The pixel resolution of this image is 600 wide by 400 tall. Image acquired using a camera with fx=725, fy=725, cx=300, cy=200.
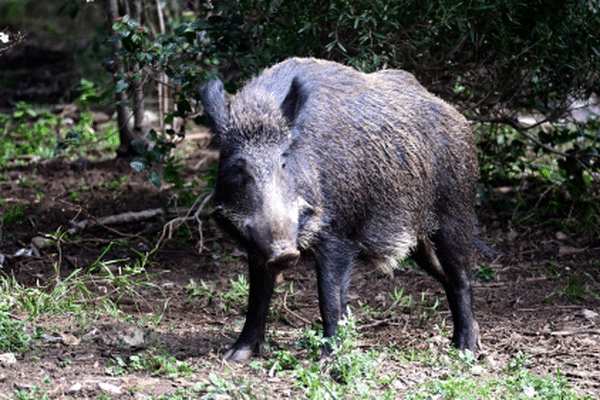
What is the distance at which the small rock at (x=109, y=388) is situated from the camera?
10.7 ft

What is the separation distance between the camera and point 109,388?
3289mm

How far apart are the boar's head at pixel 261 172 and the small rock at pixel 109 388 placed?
2.91 feet

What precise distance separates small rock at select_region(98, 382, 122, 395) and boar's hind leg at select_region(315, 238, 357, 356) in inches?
43.1

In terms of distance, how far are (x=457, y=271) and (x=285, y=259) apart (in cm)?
149

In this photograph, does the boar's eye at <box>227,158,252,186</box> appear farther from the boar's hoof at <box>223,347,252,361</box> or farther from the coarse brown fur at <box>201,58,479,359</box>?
the boar's hoof at <box>223,347,252,361</box>

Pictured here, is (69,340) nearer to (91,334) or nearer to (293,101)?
(91,334)

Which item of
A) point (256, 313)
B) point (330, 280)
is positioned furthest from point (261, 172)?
point (256, 313)

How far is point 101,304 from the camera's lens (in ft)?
15.3

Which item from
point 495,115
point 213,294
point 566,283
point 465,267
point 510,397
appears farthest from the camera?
point 495,115

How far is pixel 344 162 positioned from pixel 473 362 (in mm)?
1342

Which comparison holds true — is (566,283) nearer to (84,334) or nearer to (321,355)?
(321,355)

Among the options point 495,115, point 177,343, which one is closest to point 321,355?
point 177,343

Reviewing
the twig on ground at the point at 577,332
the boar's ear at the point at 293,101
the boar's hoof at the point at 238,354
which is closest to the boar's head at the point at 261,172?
the boar's ear at the point at 293,101

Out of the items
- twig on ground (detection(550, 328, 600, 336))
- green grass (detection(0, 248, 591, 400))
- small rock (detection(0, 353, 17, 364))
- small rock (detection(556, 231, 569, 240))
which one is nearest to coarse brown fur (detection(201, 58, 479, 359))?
green grass (detection(0, 248, 591, 400))
